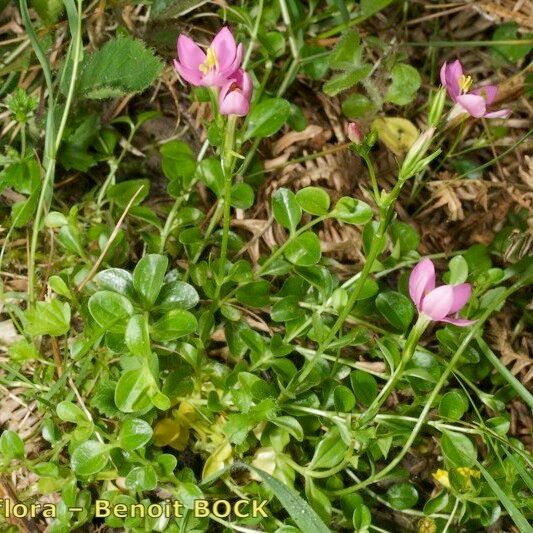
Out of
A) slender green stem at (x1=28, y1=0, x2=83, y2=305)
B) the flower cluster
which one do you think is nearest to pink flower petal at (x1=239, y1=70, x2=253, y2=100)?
the flower cluster

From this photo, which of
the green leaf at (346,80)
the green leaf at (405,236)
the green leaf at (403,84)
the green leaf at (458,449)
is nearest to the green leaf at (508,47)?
the green leaf at (403,84)

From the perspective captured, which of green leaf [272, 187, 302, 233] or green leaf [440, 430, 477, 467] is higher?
green leaf [272, 187, 302, 233]

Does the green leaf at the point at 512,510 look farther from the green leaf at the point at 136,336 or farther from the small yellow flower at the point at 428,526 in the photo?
the green leaf at the point at 136,336

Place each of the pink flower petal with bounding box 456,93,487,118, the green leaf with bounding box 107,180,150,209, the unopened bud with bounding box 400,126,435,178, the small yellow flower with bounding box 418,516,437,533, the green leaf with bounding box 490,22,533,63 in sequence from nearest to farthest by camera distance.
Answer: the unopened bud with bounding box 400,126,435,178 < the pink flower petal with bounding box 456,93,487,118 < the small yellow flower with bounding box 418,516,437,533 < the green leaf with bounding box 107,180,150,209 < the green leaf with bounding box 490,22,533,63

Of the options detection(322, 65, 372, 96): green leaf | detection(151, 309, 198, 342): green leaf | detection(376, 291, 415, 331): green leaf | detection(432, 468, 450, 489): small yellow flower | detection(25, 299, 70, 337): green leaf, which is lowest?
detection(432, 468, 450, 489): small yellow flower

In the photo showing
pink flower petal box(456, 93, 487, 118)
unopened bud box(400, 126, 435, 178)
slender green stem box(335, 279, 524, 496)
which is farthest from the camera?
slender green stem box(335, 279, 524, 496)

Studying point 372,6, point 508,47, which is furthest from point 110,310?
point 508,47

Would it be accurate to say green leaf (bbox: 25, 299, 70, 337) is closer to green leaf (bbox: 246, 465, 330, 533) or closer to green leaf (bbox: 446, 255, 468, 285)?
green leaf (bbox: 246, 465, 330, 533)

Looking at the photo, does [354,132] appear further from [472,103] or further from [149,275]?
[149,275]
